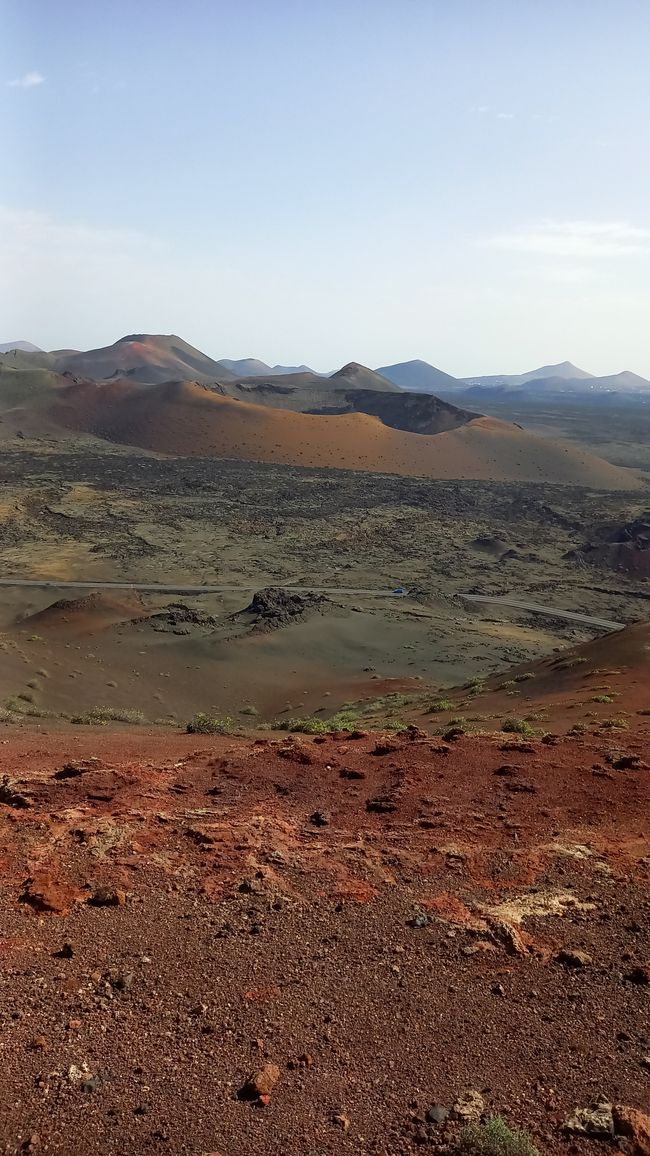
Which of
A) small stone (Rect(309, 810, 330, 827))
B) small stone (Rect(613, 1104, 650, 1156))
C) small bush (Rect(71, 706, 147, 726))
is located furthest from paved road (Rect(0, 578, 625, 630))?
small stone (Rect(613, 1104, 650, 1156))

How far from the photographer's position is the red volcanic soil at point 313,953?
18.1ft

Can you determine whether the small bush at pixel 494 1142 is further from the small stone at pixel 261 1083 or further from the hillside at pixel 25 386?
the hillside at pixel 25 386

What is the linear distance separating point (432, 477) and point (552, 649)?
184 feet

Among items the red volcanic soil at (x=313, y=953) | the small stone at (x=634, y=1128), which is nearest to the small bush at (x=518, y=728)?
the red volcanic soil at (x=313, y=953)

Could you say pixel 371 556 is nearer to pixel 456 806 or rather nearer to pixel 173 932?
pixel 456 806

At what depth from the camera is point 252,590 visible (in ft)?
140

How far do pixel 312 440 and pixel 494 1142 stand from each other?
313 feet

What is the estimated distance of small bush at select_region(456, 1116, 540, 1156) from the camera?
5.09m

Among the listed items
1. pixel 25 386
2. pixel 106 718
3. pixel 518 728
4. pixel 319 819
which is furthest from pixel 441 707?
pixel 25 386

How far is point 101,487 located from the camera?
70438mm

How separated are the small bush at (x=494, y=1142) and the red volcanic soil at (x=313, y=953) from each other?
156 millimetres

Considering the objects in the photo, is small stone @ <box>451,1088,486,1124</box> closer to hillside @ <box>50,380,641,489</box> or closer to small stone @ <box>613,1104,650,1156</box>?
small stone @ <box>613,1104,650,1156</box>

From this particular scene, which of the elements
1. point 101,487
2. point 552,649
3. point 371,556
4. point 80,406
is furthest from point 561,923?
point 80,406

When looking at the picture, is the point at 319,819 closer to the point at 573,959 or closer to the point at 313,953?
the point at 313,953
